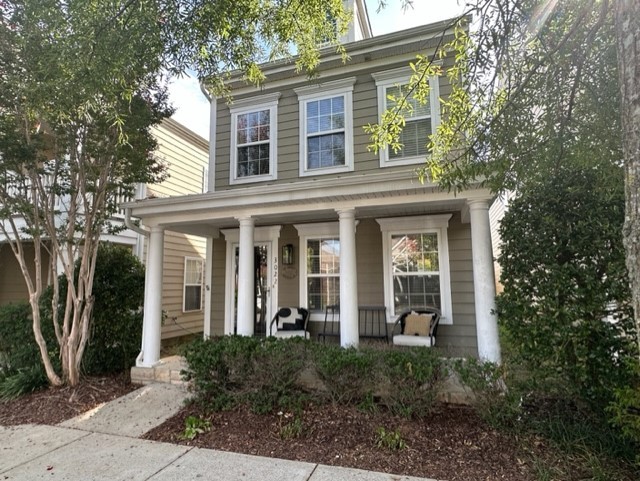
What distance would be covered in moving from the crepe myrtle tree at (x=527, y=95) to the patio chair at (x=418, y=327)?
93.7 inches

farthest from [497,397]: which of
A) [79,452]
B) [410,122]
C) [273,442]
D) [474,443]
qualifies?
[410,122]

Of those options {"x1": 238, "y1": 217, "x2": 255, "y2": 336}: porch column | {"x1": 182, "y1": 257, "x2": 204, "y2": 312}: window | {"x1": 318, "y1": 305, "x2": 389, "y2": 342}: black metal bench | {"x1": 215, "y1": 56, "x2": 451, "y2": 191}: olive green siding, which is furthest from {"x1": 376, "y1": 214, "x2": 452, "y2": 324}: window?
{"x1": 182, "y1": 257, "x2": 204, "y2": 312}: window

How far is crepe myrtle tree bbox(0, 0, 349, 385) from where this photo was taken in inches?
132

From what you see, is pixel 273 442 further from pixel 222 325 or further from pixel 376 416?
pixel 222 325

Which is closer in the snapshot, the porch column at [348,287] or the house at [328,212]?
the porch column at [348,287]

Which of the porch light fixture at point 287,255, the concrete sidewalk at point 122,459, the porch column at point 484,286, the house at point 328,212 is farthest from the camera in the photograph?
the porch light fixture at point 287,255

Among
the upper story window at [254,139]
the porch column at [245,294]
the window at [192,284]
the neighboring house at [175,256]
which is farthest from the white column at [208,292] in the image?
the window at [192,284]

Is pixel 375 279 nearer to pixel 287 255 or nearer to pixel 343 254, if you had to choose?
pixel 343 254

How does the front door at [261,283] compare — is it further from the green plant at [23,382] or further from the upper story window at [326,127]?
the green plant at [23,382]

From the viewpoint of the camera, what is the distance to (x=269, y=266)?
276 inches

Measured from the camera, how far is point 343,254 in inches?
191

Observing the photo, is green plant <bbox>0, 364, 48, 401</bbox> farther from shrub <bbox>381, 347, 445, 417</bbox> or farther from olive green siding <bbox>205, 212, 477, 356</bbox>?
shrub <bbox>381, 347, 445, 417</bbox>

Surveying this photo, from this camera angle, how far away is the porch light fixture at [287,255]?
684 cm

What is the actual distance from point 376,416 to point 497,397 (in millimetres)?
1217
